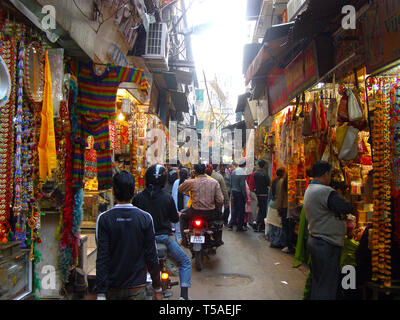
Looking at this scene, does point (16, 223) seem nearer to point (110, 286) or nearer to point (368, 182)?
point (110, 286)

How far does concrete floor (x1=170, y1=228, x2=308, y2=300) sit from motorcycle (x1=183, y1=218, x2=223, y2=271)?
1.06ft

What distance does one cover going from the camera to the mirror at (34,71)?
3691 mm

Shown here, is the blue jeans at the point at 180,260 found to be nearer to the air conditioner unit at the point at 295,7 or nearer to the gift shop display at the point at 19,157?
the gift shop display at the point at 19,157

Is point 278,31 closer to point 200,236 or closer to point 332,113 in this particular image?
point 332,113

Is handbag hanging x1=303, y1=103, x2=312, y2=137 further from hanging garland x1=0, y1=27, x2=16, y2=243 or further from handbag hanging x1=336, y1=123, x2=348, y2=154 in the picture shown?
hanging garland x1=0, y1=27, x2=16, y2=243

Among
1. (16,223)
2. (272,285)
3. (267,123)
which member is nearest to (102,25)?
(16,223)

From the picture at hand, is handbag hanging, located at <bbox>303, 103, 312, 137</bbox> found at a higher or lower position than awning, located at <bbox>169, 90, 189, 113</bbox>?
lower

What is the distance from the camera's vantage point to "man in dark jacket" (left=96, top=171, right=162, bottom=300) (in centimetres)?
299

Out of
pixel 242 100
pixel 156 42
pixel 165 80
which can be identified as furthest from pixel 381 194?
pixel 242 100

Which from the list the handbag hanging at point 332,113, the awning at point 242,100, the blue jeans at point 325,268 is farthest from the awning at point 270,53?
the awning at point 242,100

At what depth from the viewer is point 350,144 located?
15.8 ft

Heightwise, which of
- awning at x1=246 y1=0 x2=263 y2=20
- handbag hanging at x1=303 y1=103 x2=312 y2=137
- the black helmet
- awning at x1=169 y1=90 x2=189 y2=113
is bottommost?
the black helmet

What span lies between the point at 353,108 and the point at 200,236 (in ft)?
12.4

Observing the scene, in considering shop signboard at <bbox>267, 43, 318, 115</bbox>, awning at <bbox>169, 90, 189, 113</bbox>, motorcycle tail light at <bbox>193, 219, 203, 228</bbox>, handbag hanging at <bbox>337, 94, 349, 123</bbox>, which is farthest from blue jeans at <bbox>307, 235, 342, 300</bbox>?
awning at <bbox>169, 90, 189, 113</bbox>
